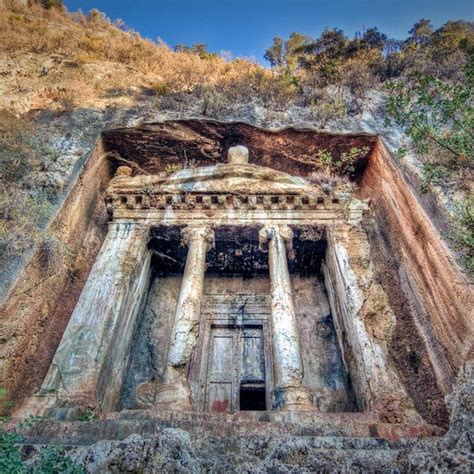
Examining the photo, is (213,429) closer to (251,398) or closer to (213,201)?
(251,398)

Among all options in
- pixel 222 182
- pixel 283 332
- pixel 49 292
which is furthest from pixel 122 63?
pixel 283 332

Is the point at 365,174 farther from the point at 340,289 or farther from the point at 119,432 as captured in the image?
the point at 119,432

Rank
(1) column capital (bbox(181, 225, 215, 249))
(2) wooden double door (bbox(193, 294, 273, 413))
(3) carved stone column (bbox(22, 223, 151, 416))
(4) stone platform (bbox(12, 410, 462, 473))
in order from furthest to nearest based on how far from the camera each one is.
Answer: (1) column capital (bbox(181, 225, 215, 249)), (2) wooden double door (bbox(193, 294, 273, 413)), (3) carved stone column (bbox(22, 223, 151, 416)), (4) stone platform (bbox(12, 410, 462, 473))

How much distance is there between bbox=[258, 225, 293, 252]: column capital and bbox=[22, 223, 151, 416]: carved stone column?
2.56m

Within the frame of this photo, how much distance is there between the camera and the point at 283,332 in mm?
6484

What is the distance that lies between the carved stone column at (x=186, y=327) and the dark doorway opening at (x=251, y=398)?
7.14 ft

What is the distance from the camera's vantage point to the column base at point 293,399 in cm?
541

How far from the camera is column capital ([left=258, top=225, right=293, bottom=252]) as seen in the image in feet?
26.8

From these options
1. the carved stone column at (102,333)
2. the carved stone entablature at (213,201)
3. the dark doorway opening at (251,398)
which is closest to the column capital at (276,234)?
the carved stone entablature at (213,201)

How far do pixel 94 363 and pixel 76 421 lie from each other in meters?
1.17

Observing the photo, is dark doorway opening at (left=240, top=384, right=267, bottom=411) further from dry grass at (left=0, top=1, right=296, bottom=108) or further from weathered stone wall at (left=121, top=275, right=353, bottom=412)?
dry grass at (left=0, top=1, right=296, bottom=108)

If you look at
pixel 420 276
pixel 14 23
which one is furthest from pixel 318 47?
pixel 420 276

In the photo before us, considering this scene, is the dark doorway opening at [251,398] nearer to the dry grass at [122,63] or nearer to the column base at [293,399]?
the column base at [293,399]

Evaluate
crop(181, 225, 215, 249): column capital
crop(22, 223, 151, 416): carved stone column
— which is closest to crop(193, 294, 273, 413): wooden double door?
crop(22, 223, 151, 416): carved stone column
